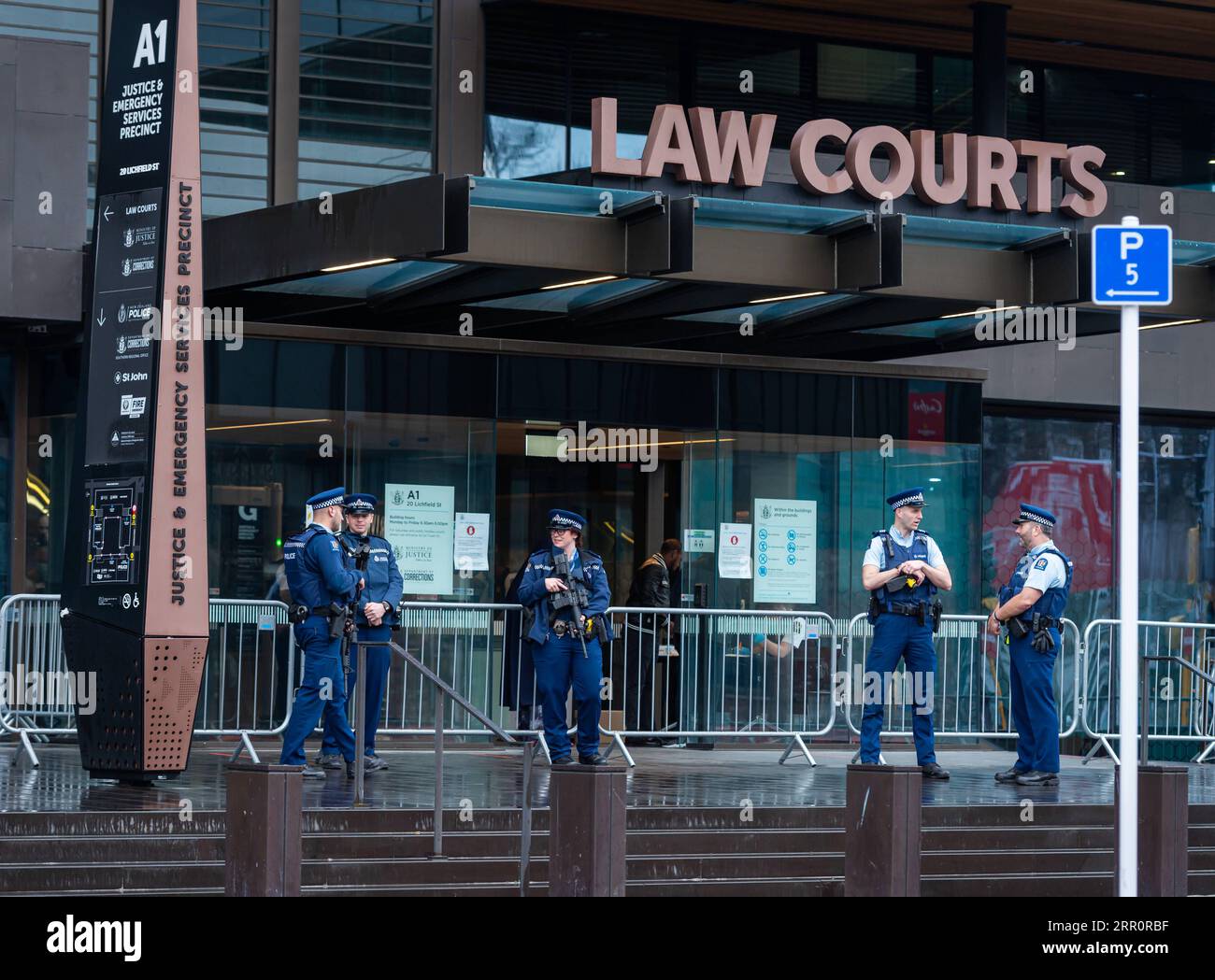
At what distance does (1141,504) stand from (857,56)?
5776mm

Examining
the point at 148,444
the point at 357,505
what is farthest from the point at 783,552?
the point at 148,444

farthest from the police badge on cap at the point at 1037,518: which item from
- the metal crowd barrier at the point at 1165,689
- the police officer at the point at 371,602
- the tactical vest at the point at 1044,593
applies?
the police officer at the point at 371,602

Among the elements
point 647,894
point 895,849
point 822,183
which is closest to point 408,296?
point 822,183

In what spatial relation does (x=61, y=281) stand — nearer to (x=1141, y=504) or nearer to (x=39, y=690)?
(x=39, y=690)

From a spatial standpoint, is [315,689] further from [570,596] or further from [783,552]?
[783,552]

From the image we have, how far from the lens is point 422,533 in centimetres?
1742

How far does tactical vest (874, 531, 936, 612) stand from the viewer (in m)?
14.5

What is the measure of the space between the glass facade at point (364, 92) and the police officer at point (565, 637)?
213 inches

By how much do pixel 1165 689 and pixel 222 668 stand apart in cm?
877

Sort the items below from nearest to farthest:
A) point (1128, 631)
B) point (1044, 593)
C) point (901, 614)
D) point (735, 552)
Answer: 1. point (1128, 631)
2. point (901, 614)
3. point (1044, 593)
4. point (735, 552)

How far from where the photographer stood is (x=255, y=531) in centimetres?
1706

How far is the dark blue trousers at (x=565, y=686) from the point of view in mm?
14023

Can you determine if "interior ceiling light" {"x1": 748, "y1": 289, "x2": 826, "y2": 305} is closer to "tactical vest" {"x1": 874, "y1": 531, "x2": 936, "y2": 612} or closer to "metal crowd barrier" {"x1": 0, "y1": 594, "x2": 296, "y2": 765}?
"tactical vest" {"x1": 874, "y1": 531, "x2": 936, "y2": 612}

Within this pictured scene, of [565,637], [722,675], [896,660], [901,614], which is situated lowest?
[722,675]
